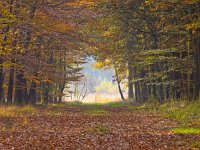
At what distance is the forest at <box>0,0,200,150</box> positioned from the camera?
1469 cm

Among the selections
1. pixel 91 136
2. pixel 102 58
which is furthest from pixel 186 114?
pixel 102 58

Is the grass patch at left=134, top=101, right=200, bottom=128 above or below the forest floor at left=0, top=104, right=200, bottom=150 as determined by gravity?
above

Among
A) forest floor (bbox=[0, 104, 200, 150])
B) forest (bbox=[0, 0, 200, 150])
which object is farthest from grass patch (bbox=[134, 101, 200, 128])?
forest floor (bbox=[0, 104, 200, 150])

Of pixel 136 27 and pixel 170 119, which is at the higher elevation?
pixel 136 27

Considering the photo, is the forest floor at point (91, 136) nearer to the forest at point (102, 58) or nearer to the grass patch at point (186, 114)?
the forest at point (102, 58)

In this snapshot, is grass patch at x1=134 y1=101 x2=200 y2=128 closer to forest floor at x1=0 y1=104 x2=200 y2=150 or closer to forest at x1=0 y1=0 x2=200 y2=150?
forest at x1=0 y1=0 x2=200 y2=150

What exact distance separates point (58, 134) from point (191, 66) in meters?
12.2

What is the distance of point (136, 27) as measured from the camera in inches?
1359

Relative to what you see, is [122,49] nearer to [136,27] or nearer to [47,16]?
[136,27]

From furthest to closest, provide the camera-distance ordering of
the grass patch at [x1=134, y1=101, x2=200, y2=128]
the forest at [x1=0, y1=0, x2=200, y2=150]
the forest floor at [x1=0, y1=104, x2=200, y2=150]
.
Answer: the grass patch at [x1=134, y1=101, x2=200, y2=128] → the forest at [x1=0, y1=0, x2=200, y2=150] → the forest floor at [x1=0, y1=104, x2=200, y2=150]

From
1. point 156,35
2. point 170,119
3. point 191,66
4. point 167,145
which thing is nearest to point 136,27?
point 156,35

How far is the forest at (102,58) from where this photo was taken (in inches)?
578

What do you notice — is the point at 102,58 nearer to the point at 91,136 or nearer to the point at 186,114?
the point at 186,114

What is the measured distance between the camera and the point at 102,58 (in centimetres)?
4369
